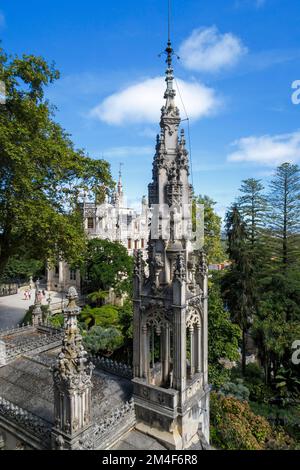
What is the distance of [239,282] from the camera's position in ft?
66.6

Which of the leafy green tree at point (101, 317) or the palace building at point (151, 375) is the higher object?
the palace building at point (151, 375)

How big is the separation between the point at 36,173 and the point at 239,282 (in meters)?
14.3

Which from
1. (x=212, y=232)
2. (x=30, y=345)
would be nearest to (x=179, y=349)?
(x=30, y=345)

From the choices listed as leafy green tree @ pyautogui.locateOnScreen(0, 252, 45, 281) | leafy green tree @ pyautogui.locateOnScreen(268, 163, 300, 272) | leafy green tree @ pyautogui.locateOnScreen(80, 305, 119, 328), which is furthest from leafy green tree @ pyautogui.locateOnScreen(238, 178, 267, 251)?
leafy green tree @ pyautogui.locateOnScreen(0, 252, 45, 281)

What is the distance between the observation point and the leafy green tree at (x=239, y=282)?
1989 cm

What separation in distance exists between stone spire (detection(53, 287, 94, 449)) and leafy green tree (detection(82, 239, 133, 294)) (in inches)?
895

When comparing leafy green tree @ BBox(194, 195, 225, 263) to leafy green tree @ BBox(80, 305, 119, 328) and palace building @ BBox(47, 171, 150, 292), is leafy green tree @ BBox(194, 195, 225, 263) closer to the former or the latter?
palace building @ BBox(47, 171, 150, 292)

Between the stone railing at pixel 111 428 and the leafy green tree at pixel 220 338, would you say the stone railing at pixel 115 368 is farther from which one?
the leafy green tree at pixel 220 338

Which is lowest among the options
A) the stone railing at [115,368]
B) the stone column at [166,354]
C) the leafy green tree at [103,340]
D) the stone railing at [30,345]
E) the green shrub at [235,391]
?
the green shrub at [235,391]

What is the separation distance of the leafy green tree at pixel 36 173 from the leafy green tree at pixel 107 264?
13.1 meters

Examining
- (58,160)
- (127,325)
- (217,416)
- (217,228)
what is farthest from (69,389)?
(217,228)

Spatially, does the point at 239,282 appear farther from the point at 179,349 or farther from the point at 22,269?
the point at 22,269

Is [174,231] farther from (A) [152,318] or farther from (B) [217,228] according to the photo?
(B) [217,228]

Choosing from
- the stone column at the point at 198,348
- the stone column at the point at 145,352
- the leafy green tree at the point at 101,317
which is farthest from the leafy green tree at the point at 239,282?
the stone column at the point at 145,352
